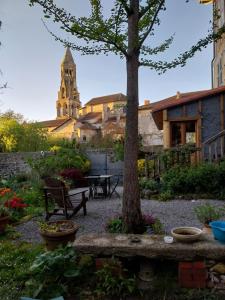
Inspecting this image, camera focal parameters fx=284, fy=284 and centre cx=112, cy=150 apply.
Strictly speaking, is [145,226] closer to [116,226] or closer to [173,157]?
[116,226]

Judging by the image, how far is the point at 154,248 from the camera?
316 cm

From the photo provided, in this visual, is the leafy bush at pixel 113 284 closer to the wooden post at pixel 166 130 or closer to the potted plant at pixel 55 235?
the potted plant at pixel 55 235

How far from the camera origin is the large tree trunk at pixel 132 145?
13.6 ft

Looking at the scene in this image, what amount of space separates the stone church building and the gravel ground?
2.52 m

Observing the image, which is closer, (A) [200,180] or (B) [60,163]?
(A) [200,180]

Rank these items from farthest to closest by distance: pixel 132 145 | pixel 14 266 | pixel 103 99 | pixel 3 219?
pixel 103 99 → pixel 3 219 → pixel 132 145 → pixel 14 266

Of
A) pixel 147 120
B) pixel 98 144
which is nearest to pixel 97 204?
pixel 98 144

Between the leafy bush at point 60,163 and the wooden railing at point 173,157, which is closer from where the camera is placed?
the wooden railing at point 173,157

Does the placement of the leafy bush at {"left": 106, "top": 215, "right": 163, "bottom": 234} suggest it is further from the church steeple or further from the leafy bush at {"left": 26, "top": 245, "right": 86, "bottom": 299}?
the church steeple

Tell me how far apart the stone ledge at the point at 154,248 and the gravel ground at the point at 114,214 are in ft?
6.40

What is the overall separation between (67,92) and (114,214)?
233 ft

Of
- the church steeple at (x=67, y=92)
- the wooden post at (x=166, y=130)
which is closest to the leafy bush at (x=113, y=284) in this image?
the wooden post at (x=166, y=130)

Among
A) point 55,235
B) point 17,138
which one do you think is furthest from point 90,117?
point 55,235

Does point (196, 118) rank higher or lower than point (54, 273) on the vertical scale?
higher
